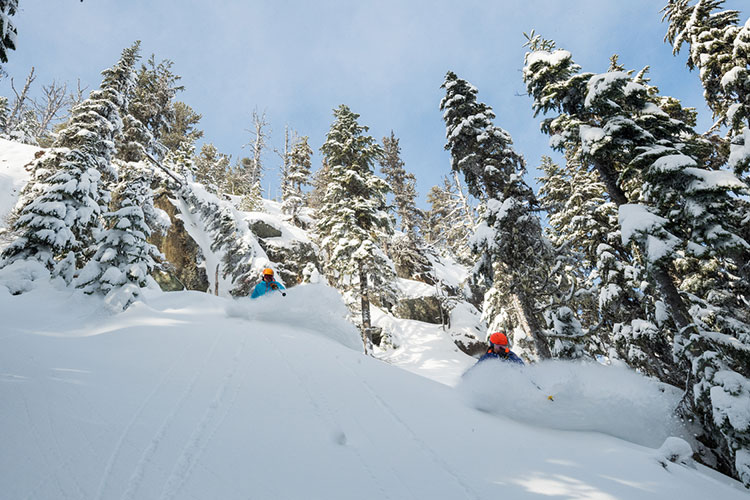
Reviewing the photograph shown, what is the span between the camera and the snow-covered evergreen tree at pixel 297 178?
2855 cm

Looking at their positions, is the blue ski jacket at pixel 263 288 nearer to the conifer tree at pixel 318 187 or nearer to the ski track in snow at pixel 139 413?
the ski track in snow at pixel 139 413

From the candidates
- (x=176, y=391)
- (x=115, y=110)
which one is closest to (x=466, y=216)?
(x=115, y=110)

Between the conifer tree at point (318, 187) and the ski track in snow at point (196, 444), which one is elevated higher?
the conifer tree at point (318, 187)

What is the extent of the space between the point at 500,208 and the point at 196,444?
35.5 feet

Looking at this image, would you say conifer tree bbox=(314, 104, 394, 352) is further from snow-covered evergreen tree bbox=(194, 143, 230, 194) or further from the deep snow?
snow-covered evergreen tree bbox=(194, 143, 230, 194)

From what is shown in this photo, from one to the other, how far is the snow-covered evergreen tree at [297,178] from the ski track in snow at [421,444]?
24.0 m

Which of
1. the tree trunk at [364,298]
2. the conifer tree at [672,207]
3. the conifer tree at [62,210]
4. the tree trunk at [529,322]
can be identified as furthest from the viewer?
the tree trunk at [364,298]

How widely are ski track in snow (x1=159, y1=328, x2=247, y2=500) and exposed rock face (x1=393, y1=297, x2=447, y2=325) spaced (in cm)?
1810

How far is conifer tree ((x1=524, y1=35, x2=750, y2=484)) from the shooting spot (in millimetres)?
6078

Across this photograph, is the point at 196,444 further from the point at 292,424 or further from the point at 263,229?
the point at 263,229

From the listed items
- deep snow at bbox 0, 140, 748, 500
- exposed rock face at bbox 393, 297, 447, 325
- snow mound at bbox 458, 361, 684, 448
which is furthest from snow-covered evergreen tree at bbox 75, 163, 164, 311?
exposed rock face at bbox 393, 297, 447, 325

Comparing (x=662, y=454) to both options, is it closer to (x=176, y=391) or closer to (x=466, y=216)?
(x=176, y=391)

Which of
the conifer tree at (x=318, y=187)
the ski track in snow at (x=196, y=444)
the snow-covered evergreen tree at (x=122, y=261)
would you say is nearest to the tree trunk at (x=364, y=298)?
the snow-covered evergreen tree at (x=122, y=261)

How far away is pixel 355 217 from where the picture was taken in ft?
52.8
